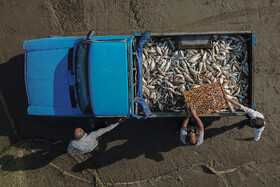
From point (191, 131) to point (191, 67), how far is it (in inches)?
56.6

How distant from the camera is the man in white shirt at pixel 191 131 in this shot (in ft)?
11.9

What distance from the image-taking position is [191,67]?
405cm

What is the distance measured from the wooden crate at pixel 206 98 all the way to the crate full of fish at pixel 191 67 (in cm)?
23

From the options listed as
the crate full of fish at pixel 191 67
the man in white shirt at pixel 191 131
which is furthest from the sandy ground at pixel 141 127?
the crate full of fish at pixel 191 67

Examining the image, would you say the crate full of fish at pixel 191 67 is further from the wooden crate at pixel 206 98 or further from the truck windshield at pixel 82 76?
the truck windshield at pixel 82 76

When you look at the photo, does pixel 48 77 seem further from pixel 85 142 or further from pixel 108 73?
pixel 85 142

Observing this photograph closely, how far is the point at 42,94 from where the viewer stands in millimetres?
3713

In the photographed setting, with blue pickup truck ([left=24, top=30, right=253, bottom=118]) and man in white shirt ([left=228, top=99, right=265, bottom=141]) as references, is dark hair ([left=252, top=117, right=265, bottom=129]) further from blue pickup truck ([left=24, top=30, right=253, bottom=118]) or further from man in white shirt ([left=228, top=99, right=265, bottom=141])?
blue pickup truck ([left=24, top=30, right=253, bottom=118])

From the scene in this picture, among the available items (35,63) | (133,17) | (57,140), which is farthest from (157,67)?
(57,140)

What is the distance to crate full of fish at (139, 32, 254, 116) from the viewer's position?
4008 mm

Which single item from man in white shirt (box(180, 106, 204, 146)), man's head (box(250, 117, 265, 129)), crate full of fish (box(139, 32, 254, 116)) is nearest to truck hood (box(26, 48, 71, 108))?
crate full of fish (box(139, 32, 254, 116))

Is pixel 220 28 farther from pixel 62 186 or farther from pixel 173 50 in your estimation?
pixel 62 186

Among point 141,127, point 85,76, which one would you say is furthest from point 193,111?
point 85,76

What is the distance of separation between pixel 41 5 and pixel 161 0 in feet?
10.5
